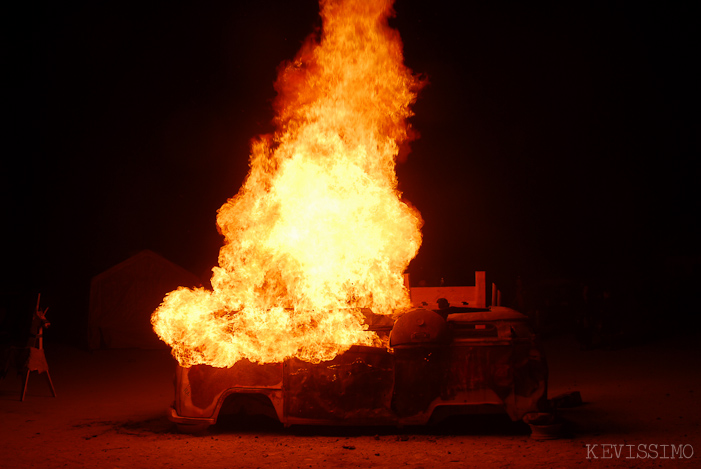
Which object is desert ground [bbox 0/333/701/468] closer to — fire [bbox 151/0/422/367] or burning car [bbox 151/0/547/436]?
burning car [bbox 151/0/547/436]

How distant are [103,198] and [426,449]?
1830 inches

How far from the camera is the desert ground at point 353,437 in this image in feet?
22.1

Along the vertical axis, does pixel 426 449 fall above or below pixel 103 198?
below

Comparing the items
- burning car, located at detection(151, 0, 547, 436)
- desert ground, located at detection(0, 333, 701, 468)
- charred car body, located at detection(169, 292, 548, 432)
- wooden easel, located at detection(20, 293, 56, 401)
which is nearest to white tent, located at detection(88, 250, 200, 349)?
desert ground, located at detection(0, 333, 701, 468)

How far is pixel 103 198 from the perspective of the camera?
48188 millimetres

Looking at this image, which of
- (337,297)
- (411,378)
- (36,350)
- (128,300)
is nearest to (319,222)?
(337,297)

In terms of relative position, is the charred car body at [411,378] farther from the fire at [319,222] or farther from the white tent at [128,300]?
the white tent at [128,300]

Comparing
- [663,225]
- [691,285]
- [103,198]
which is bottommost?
[691,285]

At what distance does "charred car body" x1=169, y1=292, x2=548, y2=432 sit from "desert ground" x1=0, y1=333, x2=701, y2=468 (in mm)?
424

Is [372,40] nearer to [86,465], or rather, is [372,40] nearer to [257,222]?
[257,222]

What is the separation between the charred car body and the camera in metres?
7.36

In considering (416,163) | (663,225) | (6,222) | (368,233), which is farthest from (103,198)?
(368,233)

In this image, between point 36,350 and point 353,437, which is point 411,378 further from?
point 36,350

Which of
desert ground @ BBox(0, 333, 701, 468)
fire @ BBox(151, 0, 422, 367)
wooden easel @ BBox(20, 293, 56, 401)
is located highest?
fire @ BBox(151, 0, 422, 367)
